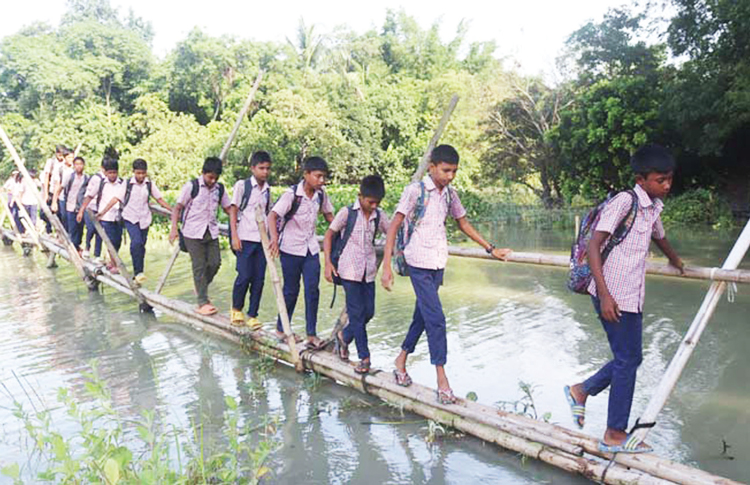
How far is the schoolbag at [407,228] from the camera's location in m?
4.39

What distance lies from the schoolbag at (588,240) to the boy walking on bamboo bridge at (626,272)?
2cm

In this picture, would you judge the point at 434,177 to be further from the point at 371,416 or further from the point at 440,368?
the point at 371,416

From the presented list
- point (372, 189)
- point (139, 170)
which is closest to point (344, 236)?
point (372, 189)

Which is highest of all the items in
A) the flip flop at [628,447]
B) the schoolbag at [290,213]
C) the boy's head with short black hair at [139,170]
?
the boy's head with short black hair at [139,170]

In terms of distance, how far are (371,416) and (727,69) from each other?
1435cm

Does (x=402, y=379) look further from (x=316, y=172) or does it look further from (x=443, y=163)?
(x=316, y=172)

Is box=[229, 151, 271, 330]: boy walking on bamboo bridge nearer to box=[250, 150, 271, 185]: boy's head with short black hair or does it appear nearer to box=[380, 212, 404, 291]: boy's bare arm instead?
box=[250, 150, 271, 185]: boy's head with short black hair

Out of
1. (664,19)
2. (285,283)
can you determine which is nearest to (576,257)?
(285,283)

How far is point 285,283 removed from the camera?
6.05 meters

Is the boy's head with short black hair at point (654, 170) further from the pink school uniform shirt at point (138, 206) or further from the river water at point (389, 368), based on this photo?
the pink school uniform shirt at point (138, 206)

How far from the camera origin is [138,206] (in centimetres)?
855

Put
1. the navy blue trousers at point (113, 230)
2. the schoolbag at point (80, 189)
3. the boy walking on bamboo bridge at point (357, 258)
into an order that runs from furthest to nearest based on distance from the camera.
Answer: the schoolbag at point (80, 189), the navy blue trousers at point (113, 230), the boy walking on bamboo bridge at point (357, 258)

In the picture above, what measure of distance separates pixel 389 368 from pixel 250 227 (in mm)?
1908

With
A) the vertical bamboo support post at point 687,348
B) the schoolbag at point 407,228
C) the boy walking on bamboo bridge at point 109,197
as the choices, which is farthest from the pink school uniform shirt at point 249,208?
the vertical bamboo support post at point 687,348
